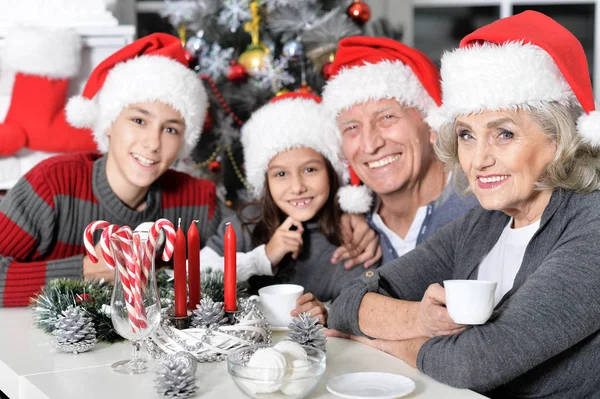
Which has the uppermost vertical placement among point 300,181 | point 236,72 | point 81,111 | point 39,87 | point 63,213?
point 236,72

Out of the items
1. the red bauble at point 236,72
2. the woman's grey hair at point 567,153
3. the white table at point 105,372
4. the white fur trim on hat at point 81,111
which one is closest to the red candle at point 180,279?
the white table at point 105,372

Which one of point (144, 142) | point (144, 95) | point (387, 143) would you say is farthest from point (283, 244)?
point (144, 95)

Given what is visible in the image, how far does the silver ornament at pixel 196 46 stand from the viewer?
3432 millimetres

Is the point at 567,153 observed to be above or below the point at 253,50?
below

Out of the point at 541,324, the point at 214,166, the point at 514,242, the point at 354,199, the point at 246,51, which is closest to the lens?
the point at 541,324

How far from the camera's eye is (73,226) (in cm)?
277

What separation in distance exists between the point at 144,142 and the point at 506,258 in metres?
1.38

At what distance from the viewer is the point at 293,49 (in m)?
3.37

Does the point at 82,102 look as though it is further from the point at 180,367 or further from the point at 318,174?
the point at 180,367

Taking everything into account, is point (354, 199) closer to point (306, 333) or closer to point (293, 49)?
point (293, 49)

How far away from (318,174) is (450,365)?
1.33m

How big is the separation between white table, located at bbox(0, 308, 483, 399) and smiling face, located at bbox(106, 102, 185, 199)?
920 millimetres

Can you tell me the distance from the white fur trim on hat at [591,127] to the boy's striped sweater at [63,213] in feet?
5.18

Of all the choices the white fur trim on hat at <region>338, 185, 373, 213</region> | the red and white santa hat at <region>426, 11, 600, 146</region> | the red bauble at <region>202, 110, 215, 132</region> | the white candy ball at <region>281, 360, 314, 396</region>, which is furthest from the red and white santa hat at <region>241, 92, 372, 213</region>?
the white candy ball at <region>281, 360, 314, 396</region>
